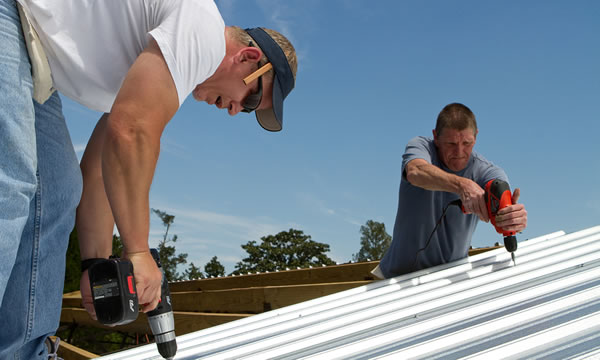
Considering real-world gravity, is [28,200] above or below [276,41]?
below

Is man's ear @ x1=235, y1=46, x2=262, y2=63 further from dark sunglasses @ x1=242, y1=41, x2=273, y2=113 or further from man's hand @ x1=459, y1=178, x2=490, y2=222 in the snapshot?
man's hand @ x1=459, y1=178, x2=490, y2=222

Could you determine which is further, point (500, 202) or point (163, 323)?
point (500, 202)

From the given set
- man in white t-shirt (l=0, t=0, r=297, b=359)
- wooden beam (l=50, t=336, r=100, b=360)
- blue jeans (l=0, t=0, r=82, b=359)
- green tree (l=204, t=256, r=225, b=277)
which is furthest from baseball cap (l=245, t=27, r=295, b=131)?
green tree (l=204, t=256, r=225, b=277)

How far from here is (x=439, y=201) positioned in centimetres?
297

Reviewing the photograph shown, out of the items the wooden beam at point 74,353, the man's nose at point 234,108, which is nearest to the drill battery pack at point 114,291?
the man's nose at point 234,108

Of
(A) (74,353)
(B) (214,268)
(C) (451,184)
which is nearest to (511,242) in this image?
(C) (451,184)

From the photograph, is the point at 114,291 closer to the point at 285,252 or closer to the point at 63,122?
the point at 63,122

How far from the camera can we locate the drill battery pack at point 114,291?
42.5 inches

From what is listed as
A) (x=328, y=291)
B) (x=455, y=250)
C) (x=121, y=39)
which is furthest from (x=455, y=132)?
(x=121, y=39)

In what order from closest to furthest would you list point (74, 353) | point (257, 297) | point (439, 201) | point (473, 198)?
point (473, 198) → point (439, 201) → point (74, 353) → point (257, 297)

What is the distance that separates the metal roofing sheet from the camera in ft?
3.06

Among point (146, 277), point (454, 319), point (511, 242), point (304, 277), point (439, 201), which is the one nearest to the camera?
point (146, 277)

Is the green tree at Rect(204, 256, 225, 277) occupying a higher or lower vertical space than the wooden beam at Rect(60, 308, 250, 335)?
higher

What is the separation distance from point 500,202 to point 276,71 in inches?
57.7
